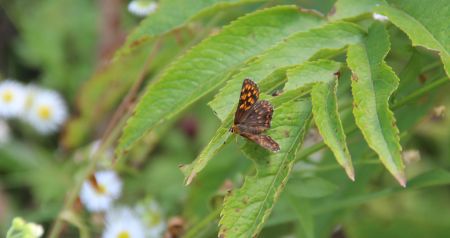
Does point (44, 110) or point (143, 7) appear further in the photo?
point (44, 110)

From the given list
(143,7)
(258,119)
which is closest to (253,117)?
(258,119)

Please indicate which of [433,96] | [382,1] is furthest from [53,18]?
[382,1]

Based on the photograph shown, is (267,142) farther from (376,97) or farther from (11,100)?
(11,100)

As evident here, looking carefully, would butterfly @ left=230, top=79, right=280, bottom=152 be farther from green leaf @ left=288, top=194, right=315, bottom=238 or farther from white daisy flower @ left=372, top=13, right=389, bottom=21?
green leaf @ left=288, top=194, right=315, bottom=238

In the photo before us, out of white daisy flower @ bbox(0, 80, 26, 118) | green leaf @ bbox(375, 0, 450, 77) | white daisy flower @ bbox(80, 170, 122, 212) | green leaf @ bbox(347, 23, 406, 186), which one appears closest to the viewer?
green leaf @ bbox(347, 23, 406, 186)

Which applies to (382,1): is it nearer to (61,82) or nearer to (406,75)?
(406,75)

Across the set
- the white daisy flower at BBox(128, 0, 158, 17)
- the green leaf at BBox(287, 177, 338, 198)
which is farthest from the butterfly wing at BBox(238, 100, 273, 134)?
the white daisy flower at BBox(128, 0, 158, 17)

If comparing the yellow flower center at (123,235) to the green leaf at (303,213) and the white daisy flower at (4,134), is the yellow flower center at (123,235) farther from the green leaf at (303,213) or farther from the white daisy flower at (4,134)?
the white daisy flower at (4,134)
